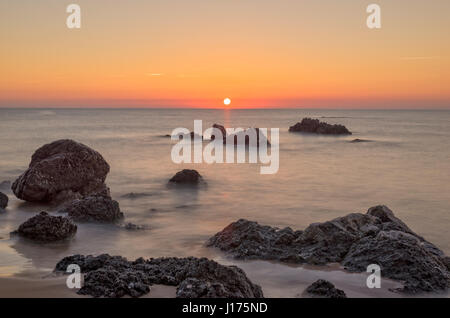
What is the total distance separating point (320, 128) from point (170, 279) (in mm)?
53607

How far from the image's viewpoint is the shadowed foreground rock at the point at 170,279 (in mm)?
5434

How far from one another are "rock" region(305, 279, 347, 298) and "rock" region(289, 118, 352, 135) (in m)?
51.4

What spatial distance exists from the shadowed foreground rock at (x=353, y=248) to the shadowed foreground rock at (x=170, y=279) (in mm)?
2110

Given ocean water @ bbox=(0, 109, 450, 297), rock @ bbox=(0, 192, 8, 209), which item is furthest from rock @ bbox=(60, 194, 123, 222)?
rock @ bbox=(0, 192, 8, 209)

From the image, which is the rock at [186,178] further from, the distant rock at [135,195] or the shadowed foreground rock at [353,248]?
the shadowed foreground rock at [353,248]

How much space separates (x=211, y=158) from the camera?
93.8ft

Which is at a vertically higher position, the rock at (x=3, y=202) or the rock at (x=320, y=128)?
the rock at (x=320, y=128)

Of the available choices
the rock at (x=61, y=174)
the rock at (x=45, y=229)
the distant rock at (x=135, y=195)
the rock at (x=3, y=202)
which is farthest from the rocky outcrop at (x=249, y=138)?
the rock at (x=45, y=229)

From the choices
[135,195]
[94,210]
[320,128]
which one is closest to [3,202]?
[94,210]

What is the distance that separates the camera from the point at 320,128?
57906 mm

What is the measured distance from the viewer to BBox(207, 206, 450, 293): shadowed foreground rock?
7.01 meters

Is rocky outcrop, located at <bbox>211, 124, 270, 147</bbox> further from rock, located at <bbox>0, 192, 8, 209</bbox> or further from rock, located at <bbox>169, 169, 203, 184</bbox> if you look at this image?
rock, located at <bbox>0, 192, 8, 209</bbox>

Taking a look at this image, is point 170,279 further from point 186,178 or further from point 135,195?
point 186,178
